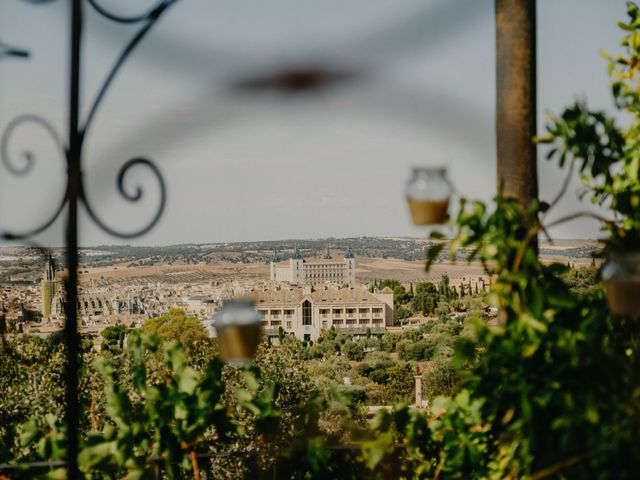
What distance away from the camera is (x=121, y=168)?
153 cm

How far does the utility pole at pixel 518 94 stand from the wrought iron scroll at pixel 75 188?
0.66 metres

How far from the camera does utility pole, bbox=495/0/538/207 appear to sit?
1.49 m

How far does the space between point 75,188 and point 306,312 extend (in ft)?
177

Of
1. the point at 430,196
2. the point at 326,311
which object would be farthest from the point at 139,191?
the point at 326,311

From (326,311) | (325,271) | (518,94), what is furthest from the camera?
(325,271)

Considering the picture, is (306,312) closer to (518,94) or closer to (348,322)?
(348,322)

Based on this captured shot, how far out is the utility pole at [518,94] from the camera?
1.49 metres

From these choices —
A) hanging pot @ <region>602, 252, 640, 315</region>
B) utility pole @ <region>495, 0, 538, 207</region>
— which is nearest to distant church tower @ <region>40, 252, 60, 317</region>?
utility pole @ <region>495, 0, 538, 207</region>

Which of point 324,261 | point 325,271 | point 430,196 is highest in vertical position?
point 430,196

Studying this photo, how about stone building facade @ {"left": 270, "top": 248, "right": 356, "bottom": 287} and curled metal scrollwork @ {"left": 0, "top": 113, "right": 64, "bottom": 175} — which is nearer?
curled metal scrollwork @ {"left": 0, "top": 113, "right": 64, "bottom": 175}

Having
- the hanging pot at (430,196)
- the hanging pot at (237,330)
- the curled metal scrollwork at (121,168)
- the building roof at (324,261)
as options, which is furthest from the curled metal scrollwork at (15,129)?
the building roof at (324,261)

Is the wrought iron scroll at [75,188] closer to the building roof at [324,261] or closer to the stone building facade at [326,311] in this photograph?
the stone building facade at [326,311]

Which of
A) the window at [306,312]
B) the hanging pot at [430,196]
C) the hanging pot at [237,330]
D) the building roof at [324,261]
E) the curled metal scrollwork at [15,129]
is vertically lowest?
the window at [306,312]

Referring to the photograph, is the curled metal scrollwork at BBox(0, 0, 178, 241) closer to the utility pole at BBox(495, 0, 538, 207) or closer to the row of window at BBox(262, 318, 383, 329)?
the utility pole at BBox(495, 0, 538, 207)
